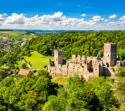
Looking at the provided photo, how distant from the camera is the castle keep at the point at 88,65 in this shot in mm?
58156

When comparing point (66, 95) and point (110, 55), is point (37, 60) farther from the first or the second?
point (66, 95)

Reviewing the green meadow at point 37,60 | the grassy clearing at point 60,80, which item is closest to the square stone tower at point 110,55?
the grassy clearing at point 60,80

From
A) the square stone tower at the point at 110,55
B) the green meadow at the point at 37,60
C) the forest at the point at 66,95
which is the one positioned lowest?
the green meadow at the point at 37,60

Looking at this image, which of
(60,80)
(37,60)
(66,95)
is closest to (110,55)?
(60,80)

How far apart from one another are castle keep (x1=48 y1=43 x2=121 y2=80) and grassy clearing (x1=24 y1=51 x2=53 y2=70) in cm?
2071

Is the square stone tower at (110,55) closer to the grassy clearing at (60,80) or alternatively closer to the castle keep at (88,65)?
the castle keep at (88,65)

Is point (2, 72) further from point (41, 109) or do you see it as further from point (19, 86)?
point (41, 109)

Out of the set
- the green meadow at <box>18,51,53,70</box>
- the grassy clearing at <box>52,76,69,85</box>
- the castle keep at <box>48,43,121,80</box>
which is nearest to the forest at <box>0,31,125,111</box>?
the grassy clearing at <box>52,76,69,85</box>

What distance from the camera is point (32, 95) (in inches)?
1901

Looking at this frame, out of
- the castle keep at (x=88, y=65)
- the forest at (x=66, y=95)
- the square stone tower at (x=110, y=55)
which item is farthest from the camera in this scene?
the square stone tower at (x=110, y=55)

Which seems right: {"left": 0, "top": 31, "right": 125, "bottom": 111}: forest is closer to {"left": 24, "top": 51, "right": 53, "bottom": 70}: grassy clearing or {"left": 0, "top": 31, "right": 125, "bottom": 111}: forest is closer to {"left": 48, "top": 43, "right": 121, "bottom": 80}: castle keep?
{"left": 48, "top": 43, "right": 121, "bottom": 80}: castle keep

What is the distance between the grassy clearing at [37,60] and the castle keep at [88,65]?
815 inches

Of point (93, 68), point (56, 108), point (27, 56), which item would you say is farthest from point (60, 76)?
point (27, 56)

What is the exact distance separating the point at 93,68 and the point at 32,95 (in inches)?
591
